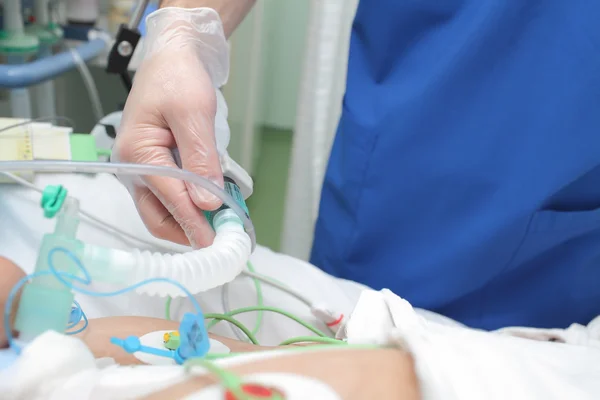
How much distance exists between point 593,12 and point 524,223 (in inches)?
12.4

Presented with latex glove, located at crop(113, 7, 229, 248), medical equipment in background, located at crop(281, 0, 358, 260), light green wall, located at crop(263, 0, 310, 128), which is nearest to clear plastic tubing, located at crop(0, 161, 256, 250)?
latex glove, located at crop(113, 7, 229, 248)

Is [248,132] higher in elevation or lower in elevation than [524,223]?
lower

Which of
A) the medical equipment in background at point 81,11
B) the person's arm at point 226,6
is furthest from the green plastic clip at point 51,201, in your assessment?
the medical equipment in background at point 81,11

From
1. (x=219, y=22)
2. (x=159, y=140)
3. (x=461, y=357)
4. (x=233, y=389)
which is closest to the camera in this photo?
(x=233, y=389)

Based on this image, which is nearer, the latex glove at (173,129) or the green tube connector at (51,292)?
the green tube connector at (51,292)

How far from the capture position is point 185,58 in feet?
2.50

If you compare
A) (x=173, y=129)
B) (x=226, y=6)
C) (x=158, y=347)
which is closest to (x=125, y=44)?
(x=226, y=6)

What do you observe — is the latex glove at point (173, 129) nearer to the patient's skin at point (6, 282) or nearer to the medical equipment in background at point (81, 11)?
the patient's skin at point (6, 282)

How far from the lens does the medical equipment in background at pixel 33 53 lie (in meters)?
1.18

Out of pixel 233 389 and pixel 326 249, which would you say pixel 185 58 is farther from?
pixel 233 389

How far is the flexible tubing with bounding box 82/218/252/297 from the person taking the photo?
45 centimetres

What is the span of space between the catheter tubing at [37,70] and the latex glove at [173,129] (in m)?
0.51

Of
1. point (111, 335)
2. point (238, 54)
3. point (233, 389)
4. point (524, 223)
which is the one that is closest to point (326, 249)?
point (524, 223)

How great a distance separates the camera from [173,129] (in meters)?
0.72
